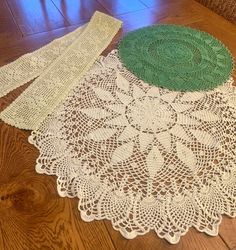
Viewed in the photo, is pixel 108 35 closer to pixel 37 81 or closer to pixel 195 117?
pixel 37 81

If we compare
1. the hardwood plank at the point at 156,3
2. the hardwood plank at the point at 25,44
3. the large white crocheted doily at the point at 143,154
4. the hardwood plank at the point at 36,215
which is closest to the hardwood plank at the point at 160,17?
the hardwood plank at the point at 156,3

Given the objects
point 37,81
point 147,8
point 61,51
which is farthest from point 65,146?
point 147,8

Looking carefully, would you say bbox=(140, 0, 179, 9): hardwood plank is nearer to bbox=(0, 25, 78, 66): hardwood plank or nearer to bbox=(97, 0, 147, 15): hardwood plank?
bbox=(97, 0, 147, 15): hardwood plank

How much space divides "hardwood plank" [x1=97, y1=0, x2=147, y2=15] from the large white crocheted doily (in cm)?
38

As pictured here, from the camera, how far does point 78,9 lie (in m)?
1.00

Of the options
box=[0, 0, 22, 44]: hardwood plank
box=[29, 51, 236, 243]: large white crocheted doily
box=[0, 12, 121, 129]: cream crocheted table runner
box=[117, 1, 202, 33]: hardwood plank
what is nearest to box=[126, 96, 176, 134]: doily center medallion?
box=[29, 51, 236, 243]: large white crocheted doily

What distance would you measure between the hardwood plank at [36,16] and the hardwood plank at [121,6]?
0.18 metres

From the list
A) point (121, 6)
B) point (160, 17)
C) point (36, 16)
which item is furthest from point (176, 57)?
point (36, 16)

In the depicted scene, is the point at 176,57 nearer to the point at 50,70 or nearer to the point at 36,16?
the point at 50,70

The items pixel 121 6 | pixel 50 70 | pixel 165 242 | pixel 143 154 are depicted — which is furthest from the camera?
pixel 121 6

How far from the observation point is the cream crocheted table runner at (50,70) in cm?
66

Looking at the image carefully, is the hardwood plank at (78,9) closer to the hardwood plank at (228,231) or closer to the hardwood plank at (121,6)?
the hardwood plank at (121,6)

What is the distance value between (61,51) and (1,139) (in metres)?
0.33

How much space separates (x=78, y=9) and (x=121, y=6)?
156 mm
